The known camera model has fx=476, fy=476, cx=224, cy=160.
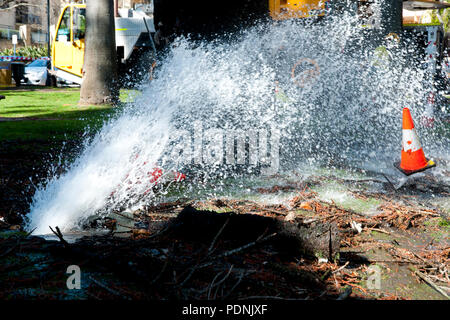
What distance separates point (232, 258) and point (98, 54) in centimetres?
1062

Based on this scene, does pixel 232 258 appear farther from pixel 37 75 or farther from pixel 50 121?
pixel 37 75

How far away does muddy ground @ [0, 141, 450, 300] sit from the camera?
2133 mm

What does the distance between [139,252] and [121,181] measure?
Answer: 73.8 inches

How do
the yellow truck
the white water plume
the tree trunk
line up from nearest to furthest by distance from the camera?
1. the white water plume
2. the tree trunk
3. the yellow truck

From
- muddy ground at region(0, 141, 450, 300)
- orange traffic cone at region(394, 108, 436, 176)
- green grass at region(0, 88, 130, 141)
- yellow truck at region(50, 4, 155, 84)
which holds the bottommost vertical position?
muddy ground at region(0, 141, 450, 300)

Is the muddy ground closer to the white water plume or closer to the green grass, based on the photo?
the white water plume

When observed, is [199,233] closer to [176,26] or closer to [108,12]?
[108,12]

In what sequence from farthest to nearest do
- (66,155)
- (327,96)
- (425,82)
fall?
(425,82) < (327,96) < (66,155)

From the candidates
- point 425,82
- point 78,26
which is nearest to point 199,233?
point 425,82

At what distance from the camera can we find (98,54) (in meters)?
12.1

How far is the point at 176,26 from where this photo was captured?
17.3 metres
